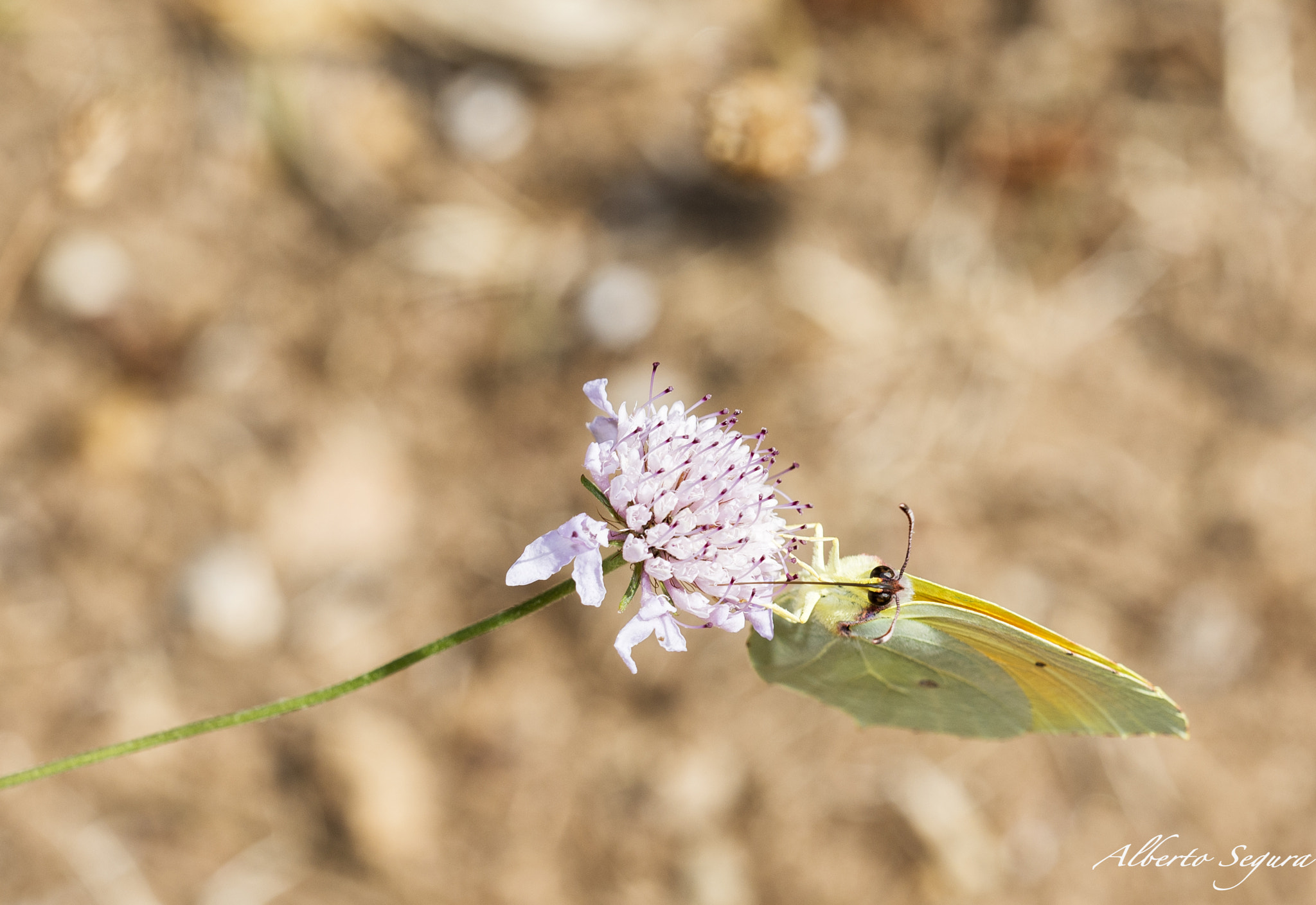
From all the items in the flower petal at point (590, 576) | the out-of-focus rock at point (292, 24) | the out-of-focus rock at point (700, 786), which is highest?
the out-of-focus rock at point (292, 24)

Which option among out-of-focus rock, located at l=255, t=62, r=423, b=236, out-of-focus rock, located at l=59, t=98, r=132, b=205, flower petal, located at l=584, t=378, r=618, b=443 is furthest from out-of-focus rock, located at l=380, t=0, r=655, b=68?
flower petal, located at l=584, t=378, r=618, b=443

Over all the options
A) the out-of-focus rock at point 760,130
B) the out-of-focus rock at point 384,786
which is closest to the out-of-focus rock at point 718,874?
the out-of-focus rock at point 384,786

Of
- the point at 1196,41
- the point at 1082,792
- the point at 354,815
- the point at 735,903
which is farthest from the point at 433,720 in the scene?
the point at 1196,41

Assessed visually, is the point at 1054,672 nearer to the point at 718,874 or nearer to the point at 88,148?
the point at 718,874

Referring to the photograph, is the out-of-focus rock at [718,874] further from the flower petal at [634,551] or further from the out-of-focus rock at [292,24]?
the out-of-focus rock at [292,24]

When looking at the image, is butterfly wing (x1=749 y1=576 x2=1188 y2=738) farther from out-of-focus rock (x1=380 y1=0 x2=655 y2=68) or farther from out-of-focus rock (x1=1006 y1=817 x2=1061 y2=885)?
out-of-focus rock (x1=380 y1=0 x2=655 y2=68)

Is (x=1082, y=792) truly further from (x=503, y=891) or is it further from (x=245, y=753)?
(x=245, y=753)
